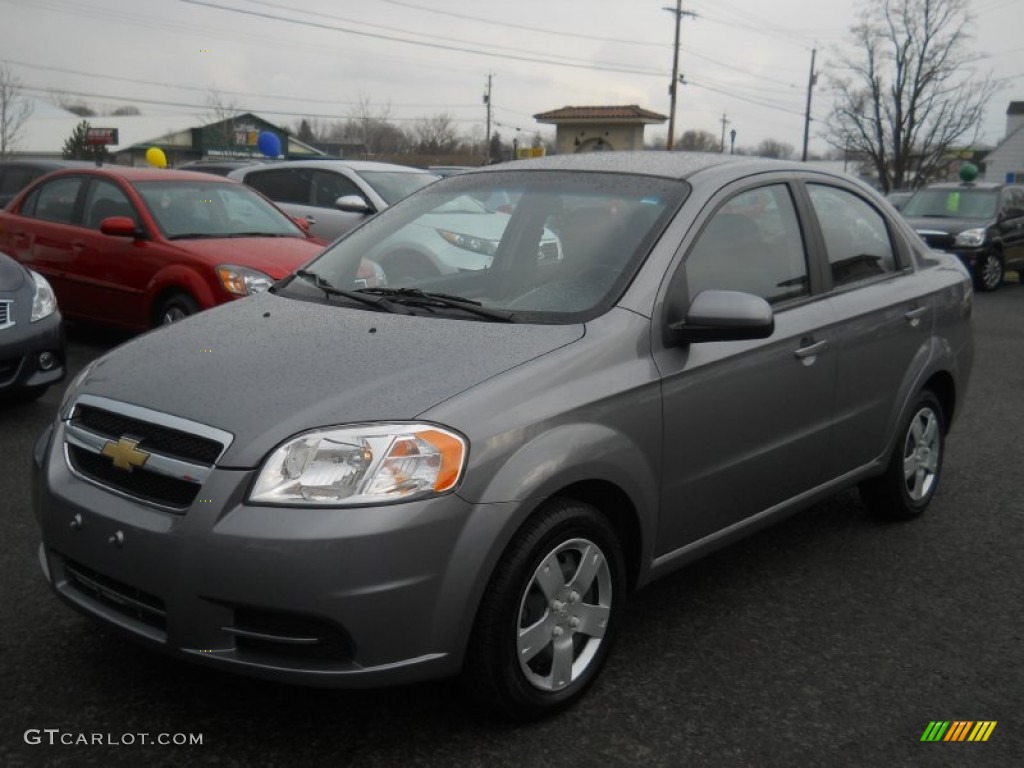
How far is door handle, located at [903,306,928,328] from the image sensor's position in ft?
15.0

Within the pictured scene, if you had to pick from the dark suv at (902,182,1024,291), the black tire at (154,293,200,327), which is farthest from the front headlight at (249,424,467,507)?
the dark suv at (902,182,1024,291)

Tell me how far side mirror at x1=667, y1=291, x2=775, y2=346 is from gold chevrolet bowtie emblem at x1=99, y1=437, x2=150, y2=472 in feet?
5.35

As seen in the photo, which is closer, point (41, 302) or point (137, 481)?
point (137, 481)

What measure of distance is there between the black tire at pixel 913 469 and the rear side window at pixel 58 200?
23.6 feet

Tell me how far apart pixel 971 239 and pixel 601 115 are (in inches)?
869

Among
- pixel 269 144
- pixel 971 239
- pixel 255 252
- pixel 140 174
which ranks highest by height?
pixel 269 144

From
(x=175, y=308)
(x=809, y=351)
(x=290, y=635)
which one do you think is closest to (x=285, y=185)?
(x=175, y=308)

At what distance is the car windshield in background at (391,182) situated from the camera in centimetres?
1127

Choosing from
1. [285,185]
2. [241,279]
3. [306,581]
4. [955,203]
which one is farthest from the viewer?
[955,203]

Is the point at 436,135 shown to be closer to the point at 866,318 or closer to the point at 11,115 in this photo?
the point at 11,115

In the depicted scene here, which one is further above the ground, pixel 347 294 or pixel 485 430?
pixel 347 294

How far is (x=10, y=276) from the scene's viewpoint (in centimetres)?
662

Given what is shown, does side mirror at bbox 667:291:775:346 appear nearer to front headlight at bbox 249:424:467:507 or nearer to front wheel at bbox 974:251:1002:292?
front headlight at bbox 249:424:467:507

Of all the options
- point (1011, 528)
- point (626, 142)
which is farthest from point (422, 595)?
point (626, 142)
